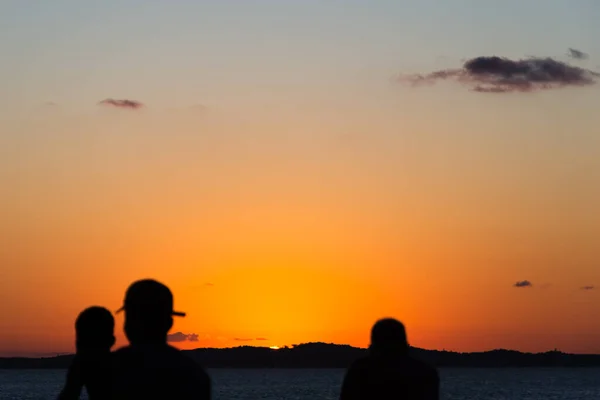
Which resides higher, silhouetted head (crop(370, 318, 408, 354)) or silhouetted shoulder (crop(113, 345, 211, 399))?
silhouetted head (crop(370, 318, 408, 354))

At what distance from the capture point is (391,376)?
8148 millimetres

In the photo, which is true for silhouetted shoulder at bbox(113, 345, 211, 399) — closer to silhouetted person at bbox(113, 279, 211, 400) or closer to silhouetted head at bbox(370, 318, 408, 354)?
silhouetted person at bbox(113, 279, 211, 400)

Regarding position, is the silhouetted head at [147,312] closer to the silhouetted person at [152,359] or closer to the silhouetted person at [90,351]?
the silhouetted person at [152,359]

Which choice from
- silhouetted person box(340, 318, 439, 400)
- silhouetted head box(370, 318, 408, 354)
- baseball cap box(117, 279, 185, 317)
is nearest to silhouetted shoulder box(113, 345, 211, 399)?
baseball cap box(117, 279, 185, 317)

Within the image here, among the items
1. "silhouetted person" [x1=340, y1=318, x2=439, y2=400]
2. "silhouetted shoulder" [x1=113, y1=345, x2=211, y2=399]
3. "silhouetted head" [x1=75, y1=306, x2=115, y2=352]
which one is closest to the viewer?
"silhouetted shoulder" [x1=113, y1=345, x2=211, y2=399]

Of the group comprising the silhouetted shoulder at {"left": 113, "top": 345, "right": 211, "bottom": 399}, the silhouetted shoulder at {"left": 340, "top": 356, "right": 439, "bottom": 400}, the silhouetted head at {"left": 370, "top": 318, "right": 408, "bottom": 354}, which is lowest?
the silhouetted shoulder at {"left": 113, "top": 345, "right": 211, "bottom": 399}

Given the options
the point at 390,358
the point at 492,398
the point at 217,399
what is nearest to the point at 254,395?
the point at 217,399

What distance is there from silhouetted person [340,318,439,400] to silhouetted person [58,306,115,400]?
1.81 metres

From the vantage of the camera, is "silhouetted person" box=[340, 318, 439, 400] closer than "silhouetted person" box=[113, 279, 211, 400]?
No

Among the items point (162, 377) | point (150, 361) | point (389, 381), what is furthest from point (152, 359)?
point (389, 381)

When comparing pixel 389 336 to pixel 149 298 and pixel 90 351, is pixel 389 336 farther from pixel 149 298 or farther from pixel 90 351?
pixel 149 298

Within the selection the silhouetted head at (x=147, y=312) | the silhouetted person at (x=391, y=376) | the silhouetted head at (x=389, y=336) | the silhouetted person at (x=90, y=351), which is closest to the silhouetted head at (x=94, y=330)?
the silhouetted person at (x=90, y=351)

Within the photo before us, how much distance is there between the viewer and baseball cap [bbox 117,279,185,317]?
5.67 m

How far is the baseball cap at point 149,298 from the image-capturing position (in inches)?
223
